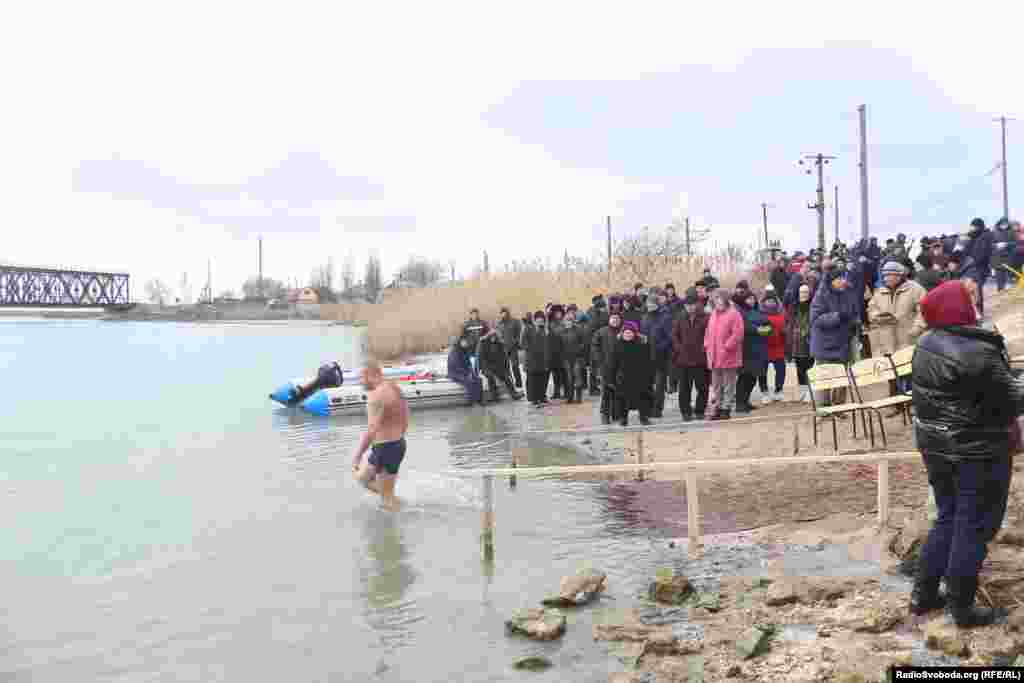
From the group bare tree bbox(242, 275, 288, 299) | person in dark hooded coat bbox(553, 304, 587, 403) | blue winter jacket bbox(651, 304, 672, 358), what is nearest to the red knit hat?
blue winter jacket bbox(651, 304, 672, 358)

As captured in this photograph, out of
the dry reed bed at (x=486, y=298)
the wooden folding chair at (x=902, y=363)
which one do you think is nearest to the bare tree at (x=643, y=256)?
the dry reed bed at (x=486, y=298)

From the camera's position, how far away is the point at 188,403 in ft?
85.5

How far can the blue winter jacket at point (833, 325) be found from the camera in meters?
11.5

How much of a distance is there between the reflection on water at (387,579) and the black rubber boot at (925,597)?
10.2 ft

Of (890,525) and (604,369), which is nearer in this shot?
(890,525)

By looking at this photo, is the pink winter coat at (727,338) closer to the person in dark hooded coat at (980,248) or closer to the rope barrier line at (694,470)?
the person in dark hooded coat at (980,248)

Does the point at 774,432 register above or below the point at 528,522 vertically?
above

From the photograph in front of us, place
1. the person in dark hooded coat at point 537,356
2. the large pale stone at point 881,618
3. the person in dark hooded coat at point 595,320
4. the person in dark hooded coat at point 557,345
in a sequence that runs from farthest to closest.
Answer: the person in dark hooded coat at point 537,356 → the person in dark hooded coat at point 557,345 → the person in dark hooded coat at point 595,320 → the large pale stone at point 881,618

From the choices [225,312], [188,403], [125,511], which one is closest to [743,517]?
[125,511]

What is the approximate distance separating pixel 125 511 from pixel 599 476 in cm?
563

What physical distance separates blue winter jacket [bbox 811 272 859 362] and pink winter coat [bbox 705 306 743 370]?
42.2 inches

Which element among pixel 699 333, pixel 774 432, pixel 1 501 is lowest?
pixel 1 501

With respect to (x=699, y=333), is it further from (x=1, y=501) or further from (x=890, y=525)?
(x=1, y=501)

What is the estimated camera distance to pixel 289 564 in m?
8.55
